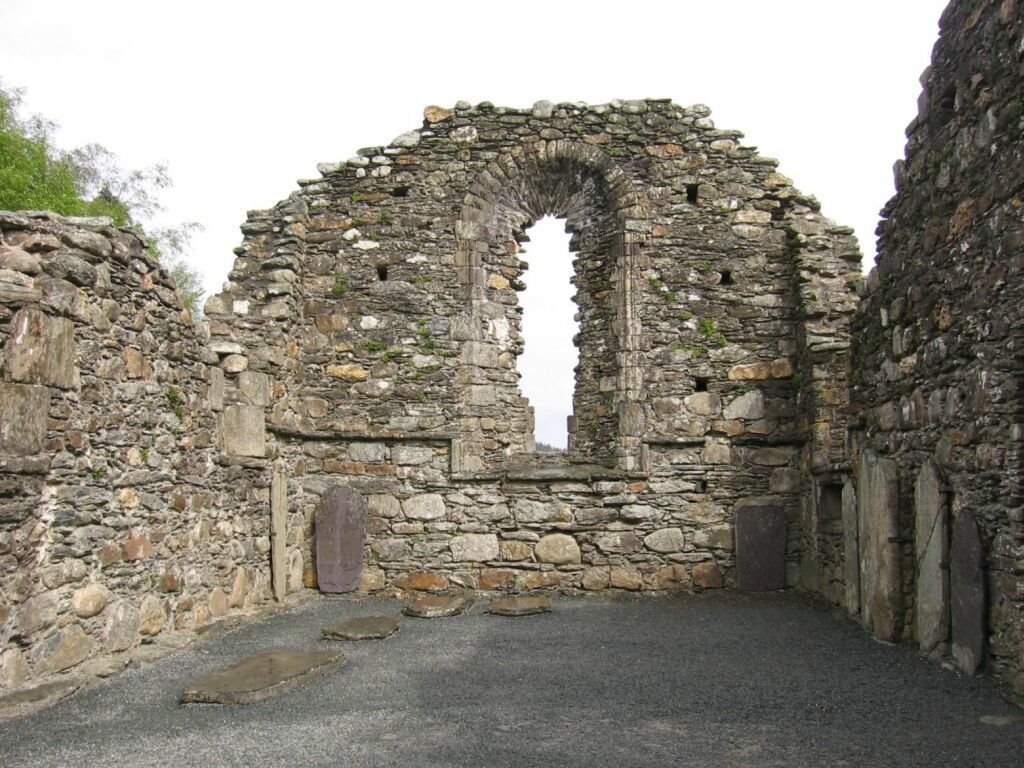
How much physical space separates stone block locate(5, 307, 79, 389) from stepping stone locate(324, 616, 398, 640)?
2874 mm

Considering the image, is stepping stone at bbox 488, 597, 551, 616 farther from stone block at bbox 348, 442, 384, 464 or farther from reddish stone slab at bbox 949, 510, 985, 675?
reddish stone slab at bbox 949, 510, 985, 675

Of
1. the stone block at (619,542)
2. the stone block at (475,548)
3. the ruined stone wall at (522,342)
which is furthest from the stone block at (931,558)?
the stone block at (475,548)

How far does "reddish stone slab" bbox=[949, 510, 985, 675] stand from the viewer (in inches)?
Answer: 200

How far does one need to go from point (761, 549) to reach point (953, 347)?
4.10 metres

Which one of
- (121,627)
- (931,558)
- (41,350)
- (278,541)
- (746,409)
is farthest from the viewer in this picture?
(746,409)

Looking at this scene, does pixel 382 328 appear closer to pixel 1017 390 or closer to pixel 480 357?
pixel 480 357

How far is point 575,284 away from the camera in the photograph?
10172mm

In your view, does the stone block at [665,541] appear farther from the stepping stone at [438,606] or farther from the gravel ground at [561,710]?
the gravel ground at [561,710]

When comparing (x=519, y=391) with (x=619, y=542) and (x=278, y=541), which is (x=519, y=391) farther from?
(x=278, y=541)

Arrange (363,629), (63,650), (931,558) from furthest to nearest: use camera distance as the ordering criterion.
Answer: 1. (363,629)
2. (931,558)
3. (63,650)

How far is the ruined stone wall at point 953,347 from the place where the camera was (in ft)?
15.8

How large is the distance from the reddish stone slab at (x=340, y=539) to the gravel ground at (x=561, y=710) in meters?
2.22

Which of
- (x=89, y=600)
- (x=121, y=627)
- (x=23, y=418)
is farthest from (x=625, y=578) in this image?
(x=23, y=418)

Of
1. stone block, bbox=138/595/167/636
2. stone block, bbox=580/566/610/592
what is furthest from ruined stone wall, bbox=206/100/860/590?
stone block, bbox=138/595/167/636
